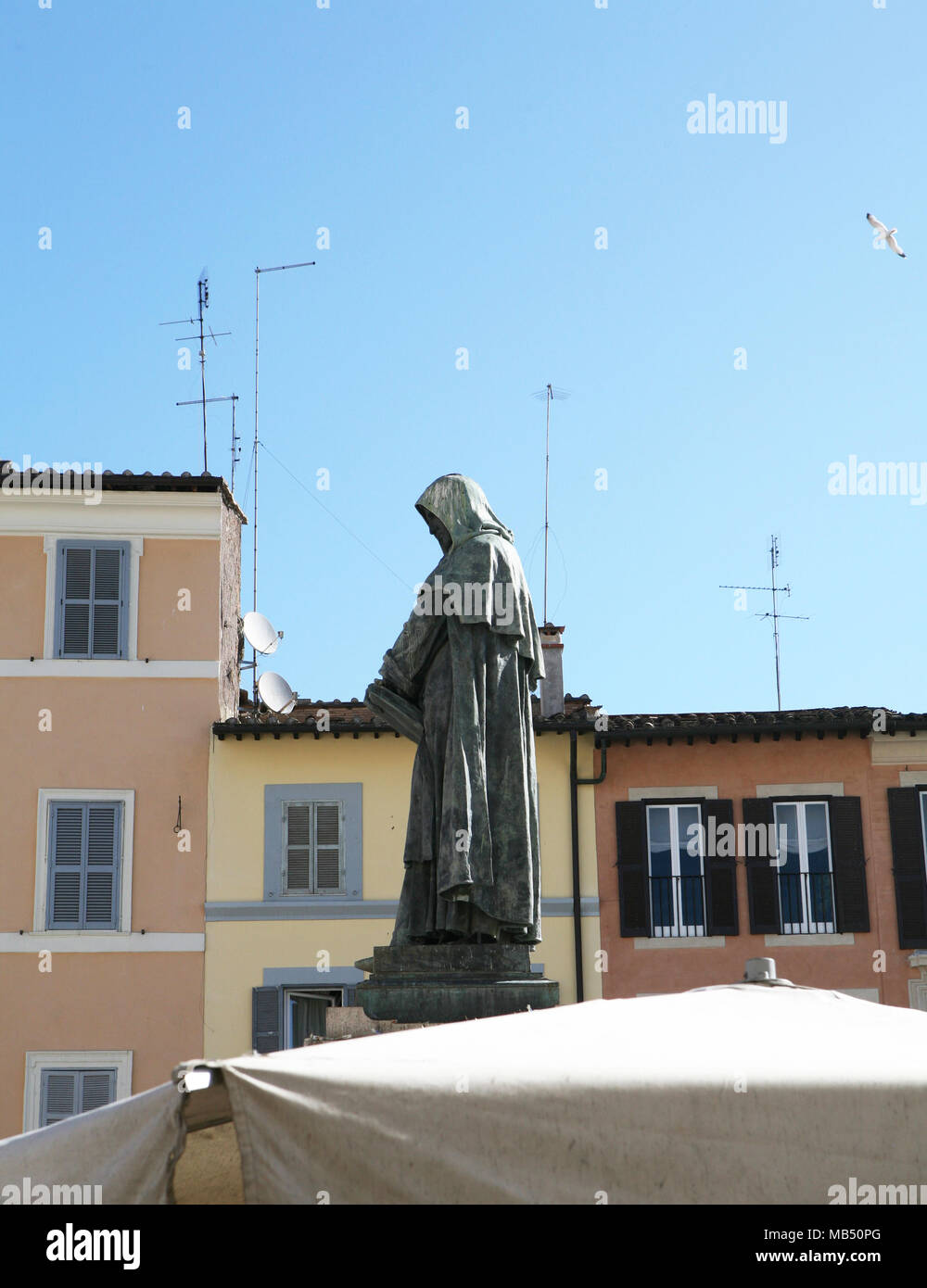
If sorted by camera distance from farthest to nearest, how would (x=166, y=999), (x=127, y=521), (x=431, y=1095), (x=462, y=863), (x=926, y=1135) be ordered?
(x=127, y=521)
(x=166, y=999)
(x=462, y=863)
(x=926, y=1135)
(x=431, y=1095)

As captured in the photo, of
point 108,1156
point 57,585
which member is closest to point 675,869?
point 57,585

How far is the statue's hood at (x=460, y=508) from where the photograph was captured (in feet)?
22.0

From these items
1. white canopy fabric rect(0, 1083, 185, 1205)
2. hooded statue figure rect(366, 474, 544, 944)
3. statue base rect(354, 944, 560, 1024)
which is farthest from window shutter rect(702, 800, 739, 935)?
white canopy fabric rect(0, 1083, 185, 1205)

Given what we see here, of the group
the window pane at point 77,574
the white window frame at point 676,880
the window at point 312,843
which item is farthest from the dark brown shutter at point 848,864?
the window pane at point 77,574

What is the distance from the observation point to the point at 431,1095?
12.0 feet

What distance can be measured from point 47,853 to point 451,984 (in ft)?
52.2

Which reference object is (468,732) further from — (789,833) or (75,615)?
(75,615)

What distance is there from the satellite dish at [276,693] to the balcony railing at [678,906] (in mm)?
5421

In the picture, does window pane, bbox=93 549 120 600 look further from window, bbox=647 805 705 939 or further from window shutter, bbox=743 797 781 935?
window shutter, bbox=743 797 781 935

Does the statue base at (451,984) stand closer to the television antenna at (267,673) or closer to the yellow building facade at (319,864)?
the yellow building facade at (319,864)
